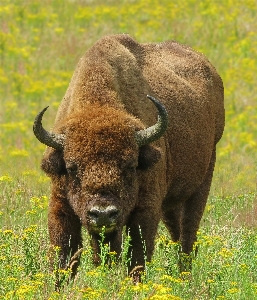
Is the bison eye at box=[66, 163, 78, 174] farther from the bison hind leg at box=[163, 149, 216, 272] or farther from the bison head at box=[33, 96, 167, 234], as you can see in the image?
the bison hind leg at box=[163, 149, 216, 272]

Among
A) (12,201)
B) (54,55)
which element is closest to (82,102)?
(12,201)

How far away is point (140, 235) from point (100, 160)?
85cm

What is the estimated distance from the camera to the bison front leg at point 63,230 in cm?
763

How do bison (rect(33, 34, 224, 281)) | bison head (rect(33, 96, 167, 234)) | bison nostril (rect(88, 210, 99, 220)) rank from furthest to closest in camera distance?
bison (rect(33, 34, 224, 281))
bison head (rect(33, 96, 167, 234))
bison nostril (rect(88, 210, 99, 220))

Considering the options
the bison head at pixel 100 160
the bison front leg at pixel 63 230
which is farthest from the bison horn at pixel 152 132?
the bison front leg at pixel 63 230

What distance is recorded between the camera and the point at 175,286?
6387mm

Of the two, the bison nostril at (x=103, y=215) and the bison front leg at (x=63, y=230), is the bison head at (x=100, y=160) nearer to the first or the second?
the bison nostril at (x=103, y=215)

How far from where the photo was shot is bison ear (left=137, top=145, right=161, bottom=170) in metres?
7.73

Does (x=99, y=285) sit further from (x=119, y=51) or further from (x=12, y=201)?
(x=12, y=201)

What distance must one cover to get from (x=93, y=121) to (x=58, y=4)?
1596cm

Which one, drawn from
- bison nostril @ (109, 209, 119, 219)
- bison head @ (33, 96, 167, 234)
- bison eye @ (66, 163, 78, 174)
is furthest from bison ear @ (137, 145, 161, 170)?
bison nostril @ (109, 209, 119, 219)

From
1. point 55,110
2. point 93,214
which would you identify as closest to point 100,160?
point 93,214

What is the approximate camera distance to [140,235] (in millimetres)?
7664

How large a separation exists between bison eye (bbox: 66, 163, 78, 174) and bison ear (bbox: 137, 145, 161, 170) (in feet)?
2.02
